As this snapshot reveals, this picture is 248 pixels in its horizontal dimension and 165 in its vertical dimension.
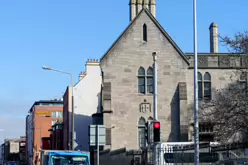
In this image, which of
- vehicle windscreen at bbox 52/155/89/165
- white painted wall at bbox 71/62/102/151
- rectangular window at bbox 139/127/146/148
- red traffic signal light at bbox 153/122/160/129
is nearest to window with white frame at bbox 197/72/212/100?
rectangular window at bbox 139/127/146/148

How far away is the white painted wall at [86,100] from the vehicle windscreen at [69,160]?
34687 mm

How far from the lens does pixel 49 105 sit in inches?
4926

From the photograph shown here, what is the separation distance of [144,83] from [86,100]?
16944 millimetres

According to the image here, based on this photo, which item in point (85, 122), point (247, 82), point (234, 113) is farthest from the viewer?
point (85, 122)

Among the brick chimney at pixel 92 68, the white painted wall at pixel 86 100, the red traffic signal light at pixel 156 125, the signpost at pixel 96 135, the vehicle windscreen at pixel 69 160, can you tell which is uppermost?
the brick chimney at pixel 92 68

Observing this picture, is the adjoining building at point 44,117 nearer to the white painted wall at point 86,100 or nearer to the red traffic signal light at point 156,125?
the white painted wall at point 86,100

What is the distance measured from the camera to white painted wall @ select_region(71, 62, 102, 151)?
64.9 m

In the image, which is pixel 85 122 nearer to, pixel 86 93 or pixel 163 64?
pixel 86 93

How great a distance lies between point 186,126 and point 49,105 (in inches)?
3060

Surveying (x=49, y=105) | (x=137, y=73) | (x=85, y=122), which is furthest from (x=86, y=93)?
(x=49, y=105)

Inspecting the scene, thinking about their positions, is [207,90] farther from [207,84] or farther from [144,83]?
[144,83]

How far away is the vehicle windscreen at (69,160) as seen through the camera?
2928 centimetres

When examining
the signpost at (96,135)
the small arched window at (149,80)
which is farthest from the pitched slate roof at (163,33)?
the signpost at (96,135)

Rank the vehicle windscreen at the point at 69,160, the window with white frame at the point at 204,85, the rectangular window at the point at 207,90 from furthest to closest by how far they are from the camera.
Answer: the rectangular window at the point at 207,90, the window with white frame at the point at 204,85, the vehicle windscreen at the point at 69,160
